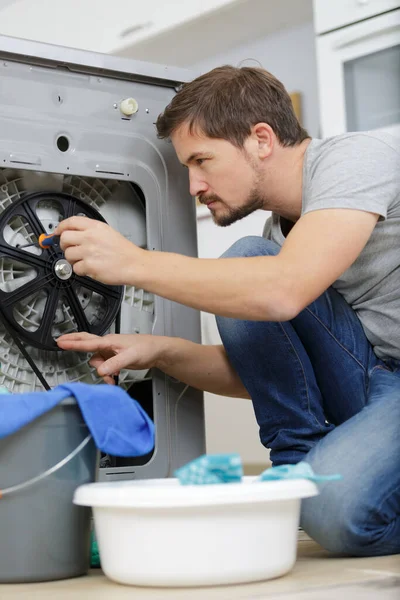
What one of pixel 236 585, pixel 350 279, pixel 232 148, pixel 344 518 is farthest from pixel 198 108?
pixel 236 585

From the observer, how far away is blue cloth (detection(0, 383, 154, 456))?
91 cm

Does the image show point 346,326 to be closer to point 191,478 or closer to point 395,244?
point 395,244

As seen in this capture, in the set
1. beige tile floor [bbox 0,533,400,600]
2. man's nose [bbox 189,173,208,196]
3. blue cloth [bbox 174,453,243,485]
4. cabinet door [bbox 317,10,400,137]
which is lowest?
beige tile floor [bbox 0,533,400,600]

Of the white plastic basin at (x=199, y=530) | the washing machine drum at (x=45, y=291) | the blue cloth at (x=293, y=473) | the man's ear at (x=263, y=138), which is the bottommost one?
the white plastic basin at (x=199, y=530)

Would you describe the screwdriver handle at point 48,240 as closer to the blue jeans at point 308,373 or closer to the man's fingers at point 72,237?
the man's fingers at point 72,237

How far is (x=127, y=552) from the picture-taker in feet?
2.82

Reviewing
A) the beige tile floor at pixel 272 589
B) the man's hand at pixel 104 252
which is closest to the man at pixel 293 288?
the man's hand at pixel 104 252

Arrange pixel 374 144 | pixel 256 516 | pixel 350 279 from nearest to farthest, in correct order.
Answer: pixel 256 516
pixel 374 144
pixel 350 279

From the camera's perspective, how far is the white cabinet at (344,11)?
244 centimetres

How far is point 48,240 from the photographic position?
1309mm

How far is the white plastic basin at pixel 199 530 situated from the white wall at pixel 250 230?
185cm

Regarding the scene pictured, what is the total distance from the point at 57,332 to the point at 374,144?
621 millimetres

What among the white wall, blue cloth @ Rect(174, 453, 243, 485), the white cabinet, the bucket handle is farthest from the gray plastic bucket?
the white cabinet

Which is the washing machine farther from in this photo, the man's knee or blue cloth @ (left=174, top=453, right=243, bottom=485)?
blue cloth @ (left=174, top=453, right=243, bottom=485)
